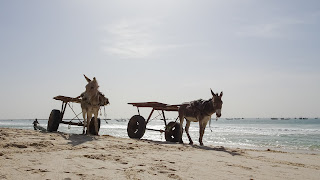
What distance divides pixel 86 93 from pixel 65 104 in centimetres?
340

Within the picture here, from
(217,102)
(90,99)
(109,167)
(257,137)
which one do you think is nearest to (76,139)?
(90,99)

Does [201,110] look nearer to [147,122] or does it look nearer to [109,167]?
[147,122]

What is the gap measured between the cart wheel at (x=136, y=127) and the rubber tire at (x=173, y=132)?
4.36 ft

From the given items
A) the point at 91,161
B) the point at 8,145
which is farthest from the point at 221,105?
the point at 8,145

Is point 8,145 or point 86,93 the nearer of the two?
point 8,145

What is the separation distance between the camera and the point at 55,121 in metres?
14.0

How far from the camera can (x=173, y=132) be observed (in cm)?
1410

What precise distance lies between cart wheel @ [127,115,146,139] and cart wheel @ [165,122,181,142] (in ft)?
4.36

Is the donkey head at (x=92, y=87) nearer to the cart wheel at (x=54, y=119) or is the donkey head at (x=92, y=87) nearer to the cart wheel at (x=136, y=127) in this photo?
the cart wheel at (x=136, y=127)

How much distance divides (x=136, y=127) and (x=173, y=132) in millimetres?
2085

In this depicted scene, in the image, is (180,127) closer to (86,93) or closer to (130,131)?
(130,131)

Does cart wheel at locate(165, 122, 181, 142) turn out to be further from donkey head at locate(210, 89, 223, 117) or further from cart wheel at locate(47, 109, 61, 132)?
cart wheel at locate(47, 109, 61, 132)

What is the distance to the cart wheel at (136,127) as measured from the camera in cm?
1362

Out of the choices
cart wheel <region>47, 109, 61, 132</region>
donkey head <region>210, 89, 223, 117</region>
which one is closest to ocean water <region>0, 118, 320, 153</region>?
cart wheel <region>47, 109, 61, 132</region>
